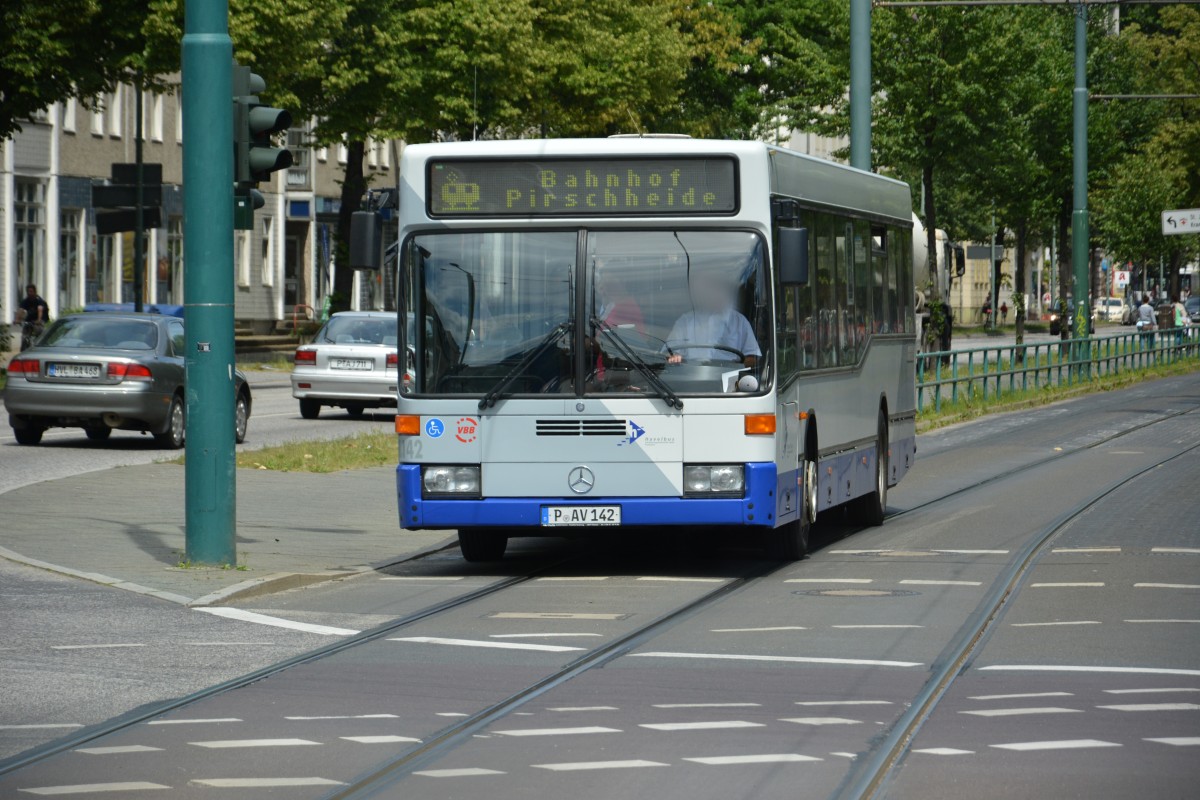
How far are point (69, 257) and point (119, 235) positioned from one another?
2.08 meters

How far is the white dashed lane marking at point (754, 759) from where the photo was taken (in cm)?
760

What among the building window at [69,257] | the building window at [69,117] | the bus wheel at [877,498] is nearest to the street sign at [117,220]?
the building window at [69,257]

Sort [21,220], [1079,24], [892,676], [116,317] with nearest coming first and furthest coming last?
1. [892,676]
2. [116,317]
3. [1079,24]
4. [21,220]

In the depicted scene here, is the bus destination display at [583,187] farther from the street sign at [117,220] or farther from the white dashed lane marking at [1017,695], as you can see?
the street sign at [117,220]

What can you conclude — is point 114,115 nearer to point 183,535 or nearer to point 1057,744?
point 183,535

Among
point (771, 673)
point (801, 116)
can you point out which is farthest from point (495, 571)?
point (801, 116)

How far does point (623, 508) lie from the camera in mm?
13836

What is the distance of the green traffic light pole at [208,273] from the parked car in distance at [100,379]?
11821 mm

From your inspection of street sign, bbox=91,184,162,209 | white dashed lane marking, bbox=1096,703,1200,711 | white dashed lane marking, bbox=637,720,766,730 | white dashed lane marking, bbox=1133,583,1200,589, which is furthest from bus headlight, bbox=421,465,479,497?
street sign, bbox=91,184,162,209

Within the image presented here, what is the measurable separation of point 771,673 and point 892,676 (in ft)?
1.69

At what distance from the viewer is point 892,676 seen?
32.0ft

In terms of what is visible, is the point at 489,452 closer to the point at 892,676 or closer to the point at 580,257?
the point at 580,257

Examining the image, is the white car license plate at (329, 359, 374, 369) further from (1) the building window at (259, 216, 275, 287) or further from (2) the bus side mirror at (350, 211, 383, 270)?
(1) the building window at (259, 216, 275, 287)

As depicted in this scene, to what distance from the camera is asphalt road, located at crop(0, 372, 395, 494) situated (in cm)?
2264
